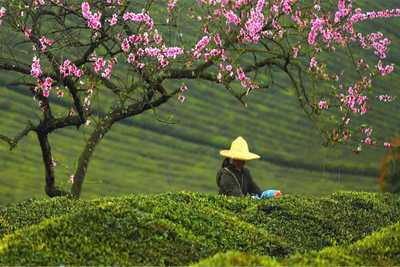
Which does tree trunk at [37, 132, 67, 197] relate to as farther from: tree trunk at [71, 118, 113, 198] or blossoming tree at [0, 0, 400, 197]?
tree trunk at [71, 118, 113, 198]

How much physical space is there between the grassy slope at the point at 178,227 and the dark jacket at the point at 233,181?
0.62 meters

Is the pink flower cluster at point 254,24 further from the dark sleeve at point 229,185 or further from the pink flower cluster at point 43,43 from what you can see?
the pink flower cluster at point 43,43

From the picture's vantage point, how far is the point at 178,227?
37.1ft

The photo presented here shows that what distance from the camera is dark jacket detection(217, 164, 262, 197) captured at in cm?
1528

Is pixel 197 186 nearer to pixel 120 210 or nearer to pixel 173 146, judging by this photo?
pixel 173 146

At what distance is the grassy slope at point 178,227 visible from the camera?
10078mm

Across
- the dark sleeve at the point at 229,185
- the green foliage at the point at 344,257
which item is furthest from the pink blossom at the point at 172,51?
the green foliage at the point at 344,257

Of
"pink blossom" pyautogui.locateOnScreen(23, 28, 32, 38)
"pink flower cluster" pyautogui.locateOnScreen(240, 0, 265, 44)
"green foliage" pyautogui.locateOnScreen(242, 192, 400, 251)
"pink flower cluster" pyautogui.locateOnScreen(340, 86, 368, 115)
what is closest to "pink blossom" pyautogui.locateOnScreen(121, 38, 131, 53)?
"pink blossom" pyautogui.locateOnScreen(23, 28, 32, 38)

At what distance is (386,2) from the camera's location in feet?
172

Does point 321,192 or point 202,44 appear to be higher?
point 202,44

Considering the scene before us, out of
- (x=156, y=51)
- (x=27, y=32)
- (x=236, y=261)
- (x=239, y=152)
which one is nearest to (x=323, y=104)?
(x=239, y=152)

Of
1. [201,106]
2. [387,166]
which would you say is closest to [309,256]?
[387,166]

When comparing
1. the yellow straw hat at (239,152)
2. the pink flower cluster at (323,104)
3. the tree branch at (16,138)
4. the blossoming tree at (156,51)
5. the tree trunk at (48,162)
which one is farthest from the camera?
the tree trunk at (48,162)

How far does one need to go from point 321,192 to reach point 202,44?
1930 cm
